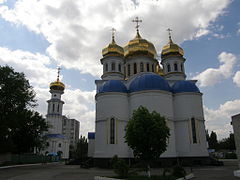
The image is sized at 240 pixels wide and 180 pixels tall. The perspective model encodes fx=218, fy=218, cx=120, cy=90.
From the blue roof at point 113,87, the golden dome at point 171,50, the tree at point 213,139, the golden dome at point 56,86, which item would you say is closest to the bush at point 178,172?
the blue roof at point 113,87

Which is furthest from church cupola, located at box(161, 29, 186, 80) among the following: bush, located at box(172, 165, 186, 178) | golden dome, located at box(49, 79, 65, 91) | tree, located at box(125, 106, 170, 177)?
golden dome, located at box(49, 79, 65, 91)

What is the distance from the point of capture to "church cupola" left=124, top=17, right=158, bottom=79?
33250 millimetres

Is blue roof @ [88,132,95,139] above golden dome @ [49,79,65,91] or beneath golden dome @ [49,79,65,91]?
beneath

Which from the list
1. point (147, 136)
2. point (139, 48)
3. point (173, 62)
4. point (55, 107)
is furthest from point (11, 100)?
point (55, 107)

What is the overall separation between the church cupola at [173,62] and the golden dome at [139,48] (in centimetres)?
224

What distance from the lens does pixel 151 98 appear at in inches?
1032

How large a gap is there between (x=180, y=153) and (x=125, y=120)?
7706 mm

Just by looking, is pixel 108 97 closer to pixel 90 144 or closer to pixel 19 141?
pixel 90 144

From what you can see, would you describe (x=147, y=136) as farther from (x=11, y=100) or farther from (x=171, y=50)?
(x=171, y=50)

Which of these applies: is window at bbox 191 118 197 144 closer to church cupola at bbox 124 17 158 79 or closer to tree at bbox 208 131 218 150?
church cupola at bbox 124 17 158 79

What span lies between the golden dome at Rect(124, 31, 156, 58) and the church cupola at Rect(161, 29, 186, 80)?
2.24 m

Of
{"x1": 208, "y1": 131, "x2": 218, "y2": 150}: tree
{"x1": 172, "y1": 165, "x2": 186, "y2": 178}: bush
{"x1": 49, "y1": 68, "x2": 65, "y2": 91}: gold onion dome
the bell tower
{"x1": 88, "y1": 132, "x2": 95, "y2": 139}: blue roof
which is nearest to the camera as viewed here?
{"x1": 172, "y1": 165, "x2": 186, "y2": 178}: bush

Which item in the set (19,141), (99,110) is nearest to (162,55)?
(99,110)

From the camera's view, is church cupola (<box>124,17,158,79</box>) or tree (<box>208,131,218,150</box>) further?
tree (<box>208,131,218,150</box>)
